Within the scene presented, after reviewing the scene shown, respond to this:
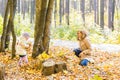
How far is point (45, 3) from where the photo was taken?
851cm

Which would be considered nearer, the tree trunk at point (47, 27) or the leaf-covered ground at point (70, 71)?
the leaf-covered ground at point (70, 71)

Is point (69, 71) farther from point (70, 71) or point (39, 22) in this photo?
point (39, 22)

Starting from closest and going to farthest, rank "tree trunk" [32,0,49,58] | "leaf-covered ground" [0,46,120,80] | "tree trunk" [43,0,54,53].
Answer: "leaf-covered ground" [0,46,120,80]
"tree trunk" [32,0,49,58]
"tree trunk" [43,0,54,53]

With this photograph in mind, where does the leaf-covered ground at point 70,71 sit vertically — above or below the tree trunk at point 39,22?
below

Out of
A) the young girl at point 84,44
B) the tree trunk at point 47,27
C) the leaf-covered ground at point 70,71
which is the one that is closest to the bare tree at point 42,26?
the tree trunk at point 47,27

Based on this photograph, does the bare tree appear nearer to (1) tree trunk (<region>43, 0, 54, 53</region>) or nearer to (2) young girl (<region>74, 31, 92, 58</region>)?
(1) tree trunk (<region>43, 0, 54, 53</region>)

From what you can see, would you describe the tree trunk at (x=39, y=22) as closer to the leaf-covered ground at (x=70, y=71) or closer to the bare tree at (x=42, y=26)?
the bare tree at (x=42, y=26)

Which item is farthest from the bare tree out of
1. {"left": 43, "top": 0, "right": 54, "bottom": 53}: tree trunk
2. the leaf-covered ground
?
the leaf-covered ground

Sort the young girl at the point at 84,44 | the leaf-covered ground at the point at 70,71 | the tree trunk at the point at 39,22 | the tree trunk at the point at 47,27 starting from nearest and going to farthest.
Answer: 1. the leaf-covered ground at the point at 70,71
2. the tree trunk at the point at 39,22
3. the young girl at the point at 84,44
4. the tree trunk at the point at 47,27

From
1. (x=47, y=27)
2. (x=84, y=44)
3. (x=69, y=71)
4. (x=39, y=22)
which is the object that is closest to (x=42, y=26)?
(x=39, y=22)

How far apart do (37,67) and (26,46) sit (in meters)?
2.51

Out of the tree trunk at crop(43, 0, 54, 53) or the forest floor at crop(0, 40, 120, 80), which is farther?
the tree trunk at crop(43, 0, 54, 53)

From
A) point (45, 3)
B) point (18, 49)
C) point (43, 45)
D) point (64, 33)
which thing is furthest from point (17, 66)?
point (64, 33)

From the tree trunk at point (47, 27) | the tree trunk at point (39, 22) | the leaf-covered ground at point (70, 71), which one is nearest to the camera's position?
the leaf-covered ground at point (70, 71)
